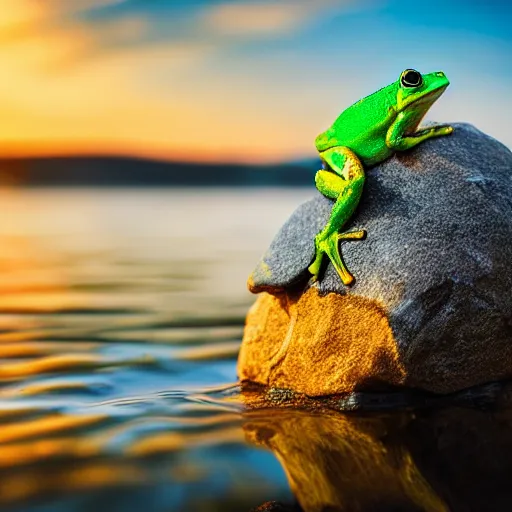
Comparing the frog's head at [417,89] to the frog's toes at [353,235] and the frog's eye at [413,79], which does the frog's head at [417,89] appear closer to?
the frog's eye at [413,79]

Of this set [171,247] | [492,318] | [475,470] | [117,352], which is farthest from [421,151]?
[171,247]

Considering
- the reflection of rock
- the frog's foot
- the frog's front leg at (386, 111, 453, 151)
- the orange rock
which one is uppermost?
the frog's front leg at (386, 111, 453, 151)

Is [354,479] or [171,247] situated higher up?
[171,247]

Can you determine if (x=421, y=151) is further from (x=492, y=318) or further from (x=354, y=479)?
(x=354, y=479)

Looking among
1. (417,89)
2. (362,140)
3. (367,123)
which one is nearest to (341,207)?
(362,140)

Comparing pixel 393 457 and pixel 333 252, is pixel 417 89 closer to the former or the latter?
pixel 333 252

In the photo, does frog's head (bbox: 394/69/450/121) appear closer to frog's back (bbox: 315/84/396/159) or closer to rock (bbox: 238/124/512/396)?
frog's back (bbox: 315/84/396/159)

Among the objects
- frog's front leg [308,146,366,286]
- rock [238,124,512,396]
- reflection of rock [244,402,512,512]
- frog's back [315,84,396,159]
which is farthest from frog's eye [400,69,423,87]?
reflection of rock [244,402,512,512]

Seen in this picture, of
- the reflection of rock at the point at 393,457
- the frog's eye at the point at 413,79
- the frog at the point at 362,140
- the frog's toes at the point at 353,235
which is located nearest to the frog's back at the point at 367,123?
the frog at the point at 362,140

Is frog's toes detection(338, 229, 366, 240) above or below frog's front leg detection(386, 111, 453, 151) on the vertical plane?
below
